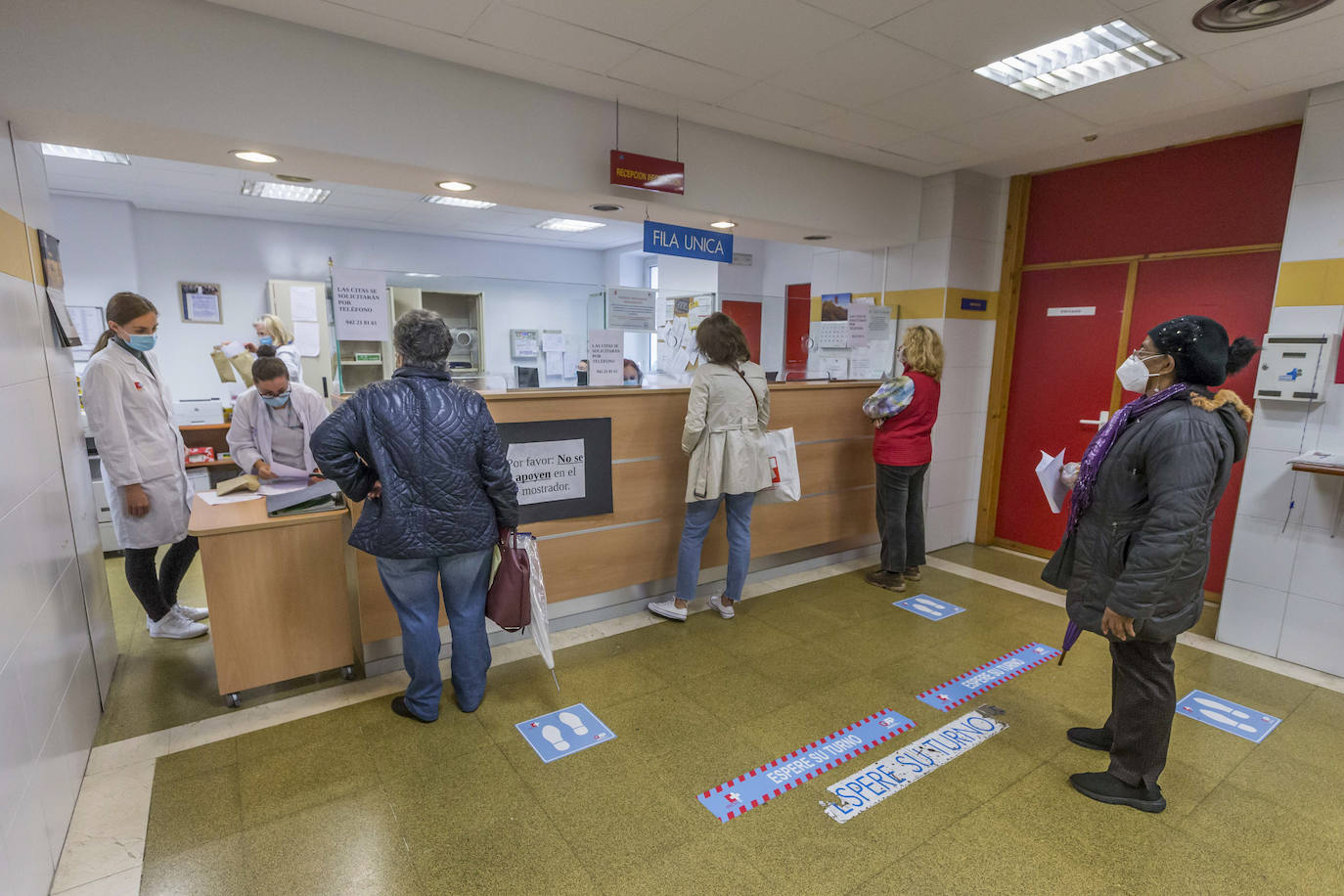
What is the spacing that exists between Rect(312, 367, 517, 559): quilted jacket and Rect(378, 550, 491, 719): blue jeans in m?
0.11

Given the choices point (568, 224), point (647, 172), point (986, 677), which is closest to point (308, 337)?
point (568, 224)

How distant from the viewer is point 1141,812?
2.11m

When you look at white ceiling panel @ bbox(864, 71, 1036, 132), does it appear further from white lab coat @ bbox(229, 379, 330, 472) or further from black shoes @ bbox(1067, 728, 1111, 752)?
white lab coat @ bbox(229, 379, 330, 472)

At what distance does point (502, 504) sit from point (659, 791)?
3.74 feet

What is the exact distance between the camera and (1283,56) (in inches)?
104

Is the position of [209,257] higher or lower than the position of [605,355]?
higher

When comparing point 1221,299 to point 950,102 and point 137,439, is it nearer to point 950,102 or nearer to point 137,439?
point 950,102

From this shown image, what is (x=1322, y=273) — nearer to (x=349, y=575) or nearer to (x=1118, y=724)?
(x=1118, y=724)

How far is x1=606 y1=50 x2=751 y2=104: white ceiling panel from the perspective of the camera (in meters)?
2.79

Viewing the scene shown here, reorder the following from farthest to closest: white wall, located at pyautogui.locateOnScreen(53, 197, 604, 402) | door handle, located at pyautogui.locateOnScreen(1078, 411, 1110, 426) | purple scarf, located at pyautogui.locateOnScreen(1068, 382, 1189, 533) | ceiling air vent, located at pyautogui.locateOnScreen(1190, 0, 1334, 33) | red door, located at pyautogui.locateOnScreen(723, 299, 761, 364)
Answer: white wall, located at pyautogui.locateOnScreen(53, 197, 604, 402)
red door, located at pyautogui.locateOnScreen(723, 299, 761, 364)
door handle, located at pyautogui.locateOnScreen(1078, 411, 1110, 426)
ceiling air vent, located at pyautogui.locateOnScreen(1190, 0, 1334, 33)
purple scarf, located at pyautogui.locateOnScreen(1068, 382, 1189, 533)

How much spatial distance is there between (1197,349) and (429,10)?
2.80m

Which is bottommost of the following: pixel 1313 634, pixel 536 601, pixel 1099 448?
pixel 1313 634

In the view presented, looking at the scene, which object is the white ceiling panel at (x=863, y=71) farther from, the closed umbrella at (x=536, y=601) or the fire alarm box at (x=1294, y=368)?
the closed umbrella at (x=536, y=601)

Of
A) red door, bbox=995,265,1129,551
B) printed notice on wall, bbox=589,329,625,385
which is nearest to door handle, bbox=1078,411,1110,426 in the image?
red door, bbox=995,265,1129,551
